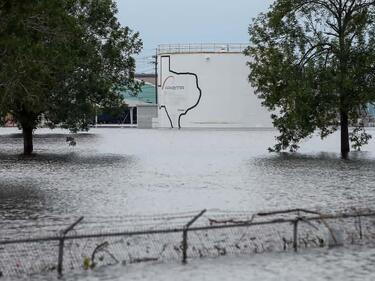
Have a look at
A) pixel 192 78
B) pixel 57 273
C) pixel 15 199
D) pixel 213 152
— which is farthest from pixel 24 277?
pixel 192 78

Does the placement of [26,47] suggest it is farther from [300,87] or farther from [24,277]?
[300,87]

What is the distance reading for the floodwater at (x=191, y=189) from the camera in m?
10.3

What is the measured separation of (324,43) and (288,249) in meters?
24.2

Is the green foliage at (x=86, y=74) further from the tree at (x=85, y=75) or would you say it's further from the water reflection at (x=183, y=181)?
the water reflection at (x=183, y=181)

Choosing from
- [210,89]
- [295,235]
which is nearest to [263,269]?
[295,235]

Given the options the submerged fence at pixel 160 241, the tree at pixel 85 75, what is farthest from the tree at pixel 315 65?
the submerged fence at pixel 160 241

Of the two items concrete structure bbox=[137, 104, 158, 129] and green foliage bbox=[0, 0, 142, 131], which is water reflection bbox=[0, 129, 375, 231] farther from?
concrete structure bbox=[137, 104, 158, 129]

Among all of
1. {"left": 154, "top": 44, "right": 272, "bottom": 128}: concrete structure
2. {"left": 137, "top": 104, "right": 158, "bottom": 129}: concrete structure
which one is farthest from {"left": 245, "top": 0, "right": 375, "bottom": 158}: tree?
{"left": 137, "top": 104, "right": 158, "bottom": 129}: concrete structure

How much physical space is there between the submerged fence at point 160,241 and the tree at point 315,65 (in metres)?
19.0

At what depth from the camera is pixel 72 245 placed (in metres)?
11.1

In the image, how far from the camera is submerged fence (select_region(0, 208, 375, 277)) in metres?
9.90

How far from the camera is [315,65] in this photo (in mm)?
32812

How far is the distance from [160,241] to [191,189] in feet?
29.8

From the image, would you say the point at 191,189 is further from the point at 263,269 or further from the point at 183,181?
the point at 263,269
